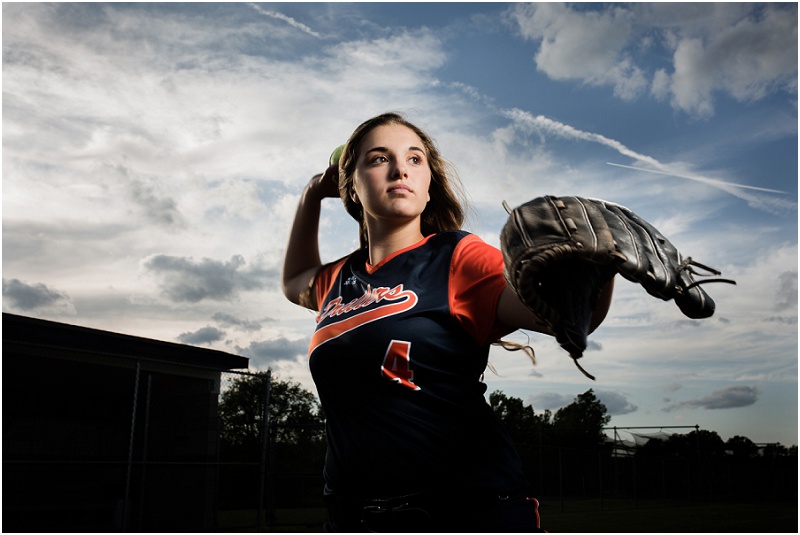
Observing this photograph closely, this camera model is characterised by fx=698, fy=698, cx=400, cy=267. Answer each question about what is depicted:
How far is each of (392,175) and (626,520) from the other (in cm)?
1499

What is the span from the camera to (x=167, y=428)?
14383 millimetres

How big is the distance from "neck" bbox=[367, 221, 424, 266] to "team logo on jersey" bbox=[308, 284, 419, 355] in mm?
185

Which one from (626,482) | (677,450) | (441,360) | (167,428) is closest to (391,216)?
(441,360)

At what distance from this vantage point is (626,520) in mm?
15219

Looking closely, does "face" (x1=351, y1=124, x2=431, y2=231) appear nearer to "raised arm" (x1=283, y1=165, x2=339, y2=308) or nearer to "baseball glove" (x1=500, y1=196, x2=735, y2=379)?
"raised arm" (x1=283, y1=165, x2=339, y2=308)

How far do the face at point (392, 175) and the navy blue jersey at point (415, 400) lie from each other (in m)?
0.25

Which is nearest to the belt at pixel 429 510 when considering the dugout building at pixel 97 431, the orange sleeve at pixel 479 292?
the orange sleeve at pixel 479 292

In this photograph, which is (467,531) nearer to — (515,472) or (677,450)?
(515,472)

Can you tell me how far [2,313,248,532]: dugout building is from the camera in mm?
12234

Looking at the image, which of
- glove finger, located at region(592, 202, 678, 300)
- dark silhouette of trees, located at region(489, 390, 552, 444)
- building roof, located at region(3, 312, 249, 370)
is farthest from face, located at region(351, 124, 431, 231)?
dark silhouette of trees, located at region(489, 390, 552, 444)

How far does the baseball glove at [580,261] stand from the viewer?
1.56m

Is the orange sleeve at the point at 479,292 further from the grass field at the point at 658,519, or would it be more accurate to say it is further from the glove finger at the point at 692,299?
the grass field at the point at 658,519

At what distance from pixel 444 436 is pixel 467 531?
26 centimetres

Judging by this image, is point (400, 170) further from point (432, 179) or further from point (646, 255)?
point (646, 255)
